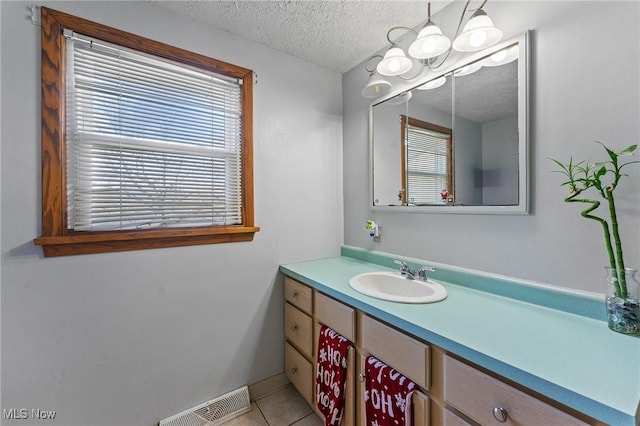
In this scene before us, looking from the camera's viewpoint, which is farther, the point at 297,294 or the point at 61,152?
the point at 297,294

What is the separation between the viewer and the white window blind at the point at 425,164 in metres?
1.48

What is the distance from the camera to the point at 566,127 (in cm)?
105

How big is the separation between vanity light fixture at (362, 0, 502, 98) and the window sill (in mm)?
1237

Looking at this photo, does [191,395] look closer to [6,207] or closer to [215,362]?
[215,362]

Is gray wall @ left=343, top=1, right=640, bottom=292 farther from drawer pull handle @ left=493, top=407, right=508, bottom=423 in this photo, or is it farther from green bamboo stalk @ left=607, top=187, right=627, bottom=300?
drawer pull handle @ left=493, top=407, right=508, bottom=423

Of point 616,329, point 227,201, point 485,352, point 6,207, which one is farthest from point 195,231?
point 616,329

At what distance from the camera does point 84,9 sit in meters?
1.25

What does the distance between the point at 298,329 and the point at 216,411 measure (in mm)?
661

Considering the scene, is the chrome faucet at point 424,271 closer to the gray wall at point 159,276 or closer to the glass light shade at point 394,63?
the gray wall at point 159,276

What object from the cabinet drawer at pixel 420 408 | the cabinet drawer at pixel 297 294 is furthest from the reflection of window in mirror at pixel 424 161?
the cabinet drawer at pixel 420 408

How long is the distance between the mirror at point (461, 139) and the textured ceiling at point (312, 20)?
0.38 metres

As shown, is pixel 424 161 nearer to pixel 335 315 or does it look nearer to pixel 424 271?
pixel 424 271

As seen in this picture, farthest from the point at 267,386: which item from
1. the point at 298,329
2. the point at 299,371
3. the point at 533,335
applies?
the point at 533,335

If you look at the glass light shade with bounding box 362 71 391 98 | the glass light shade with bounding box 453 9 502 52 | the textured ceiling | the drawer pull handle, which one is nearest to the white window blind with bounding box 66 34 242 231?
the textured ceiling
